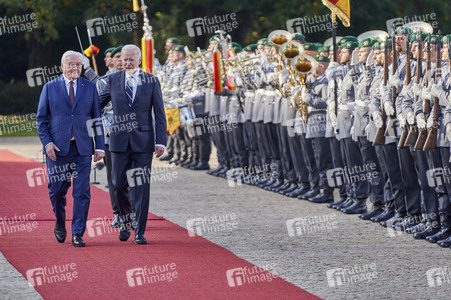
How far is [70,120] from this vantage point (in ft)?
34.1

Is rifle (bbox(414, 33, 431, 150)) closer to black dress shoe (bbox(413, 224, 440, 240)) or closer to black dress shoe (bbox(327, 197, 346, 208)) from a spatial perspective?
black dress shoe (bbox(413, 224, 440, 240))

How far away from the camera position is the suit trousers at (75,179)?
34.0ft

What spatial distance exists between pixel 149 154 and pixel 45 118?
40.8 inches

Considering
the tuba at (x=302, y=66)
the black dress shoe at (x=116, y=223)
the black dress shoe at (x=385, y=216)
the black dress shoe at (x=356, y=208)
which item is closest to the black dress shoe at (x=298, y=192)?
the tuba at (x=302, y=66)

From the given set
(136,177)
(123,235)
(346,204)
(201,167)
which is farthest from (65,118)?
(201,167)

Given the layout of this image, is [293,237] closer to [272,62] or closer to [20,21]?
[272,62]

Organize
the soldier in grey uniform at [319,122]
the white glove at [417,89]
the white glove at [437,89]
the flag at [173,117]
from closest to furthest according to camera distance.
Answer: the white glove at [437,89] → the white glove at [417,89] → the soldier in grey uniform at [319,122] → the flag at [173,117]

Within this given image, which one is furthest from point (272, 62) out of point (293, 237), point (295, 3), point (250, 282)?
point (295, 3)

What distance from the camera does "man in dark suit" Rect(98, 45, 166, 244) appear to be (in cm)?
1048

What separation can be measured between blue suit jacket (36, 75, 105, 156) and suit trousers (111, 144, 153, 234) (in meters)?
0.28

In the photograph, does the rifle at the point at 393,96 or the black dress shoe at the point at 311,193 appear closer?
the rifle at the point at 393,96

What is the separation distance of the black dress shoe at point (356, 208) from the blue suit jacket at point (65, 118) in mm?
3655

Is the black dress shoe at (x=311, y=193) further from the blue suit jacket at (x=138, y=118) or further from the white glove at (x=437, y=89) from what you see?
the white glove at (x=437, y=89)

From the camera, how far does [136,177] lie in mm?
10508
